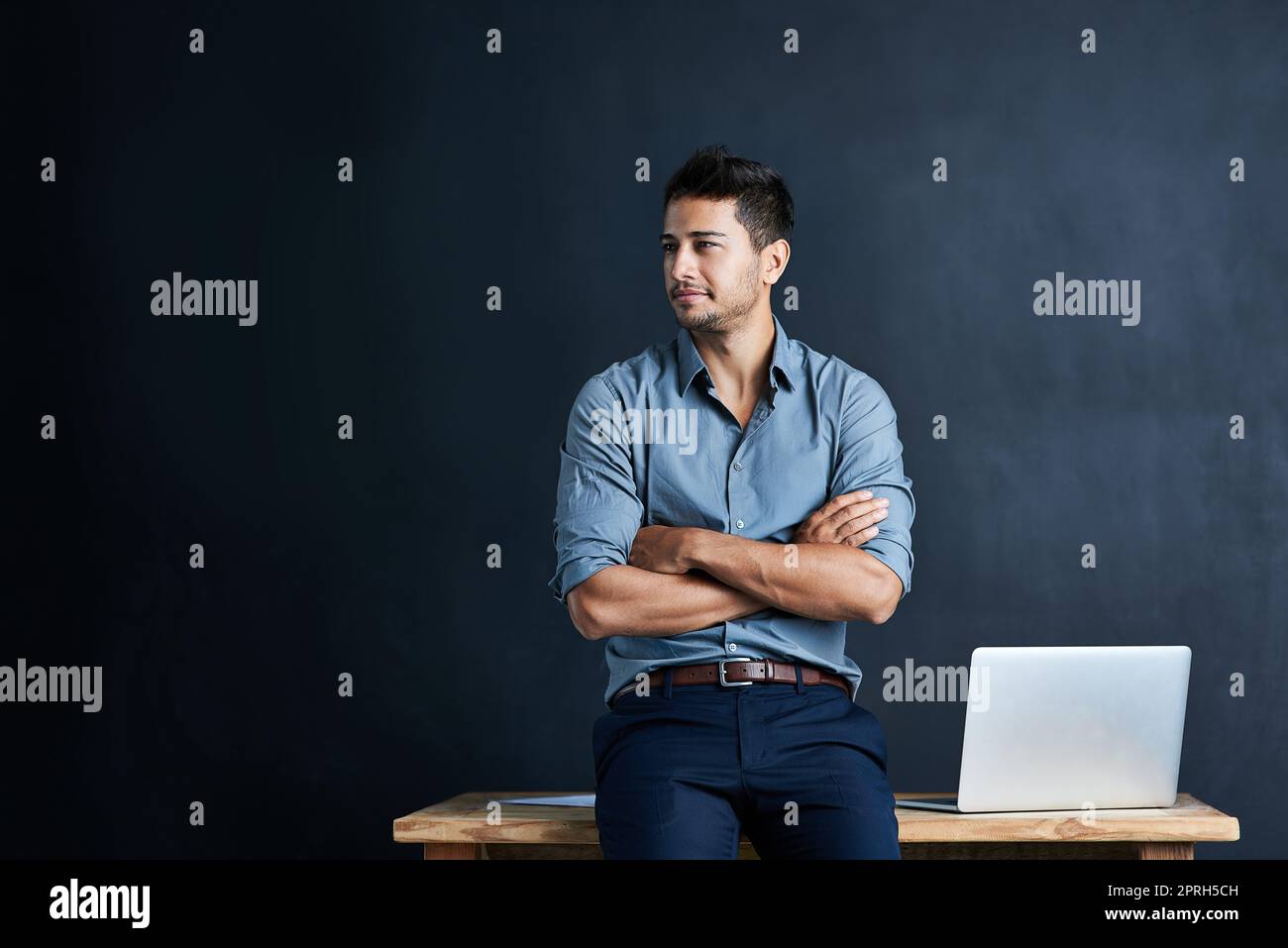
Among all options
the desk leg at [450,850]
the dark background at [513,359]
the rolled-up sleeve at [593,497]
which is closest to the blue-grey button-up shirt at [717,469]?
the rolled-up sleeve at [593,497]

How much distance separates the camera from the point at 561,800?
2311mm

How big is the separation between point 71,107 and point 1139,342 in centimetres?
281

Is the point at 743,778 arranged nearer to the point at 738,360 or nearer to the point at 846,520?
the point at 846,520

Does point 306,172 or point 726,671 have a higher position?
point 306,172

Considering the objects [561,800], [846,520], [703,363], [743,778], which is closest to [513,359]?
[703,363]

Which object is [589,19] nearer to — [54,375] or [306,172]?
[306,172]

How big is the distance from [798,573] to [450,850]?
716mm

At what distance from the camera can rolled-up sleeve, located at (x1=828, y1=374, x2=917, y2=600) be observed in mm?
2090

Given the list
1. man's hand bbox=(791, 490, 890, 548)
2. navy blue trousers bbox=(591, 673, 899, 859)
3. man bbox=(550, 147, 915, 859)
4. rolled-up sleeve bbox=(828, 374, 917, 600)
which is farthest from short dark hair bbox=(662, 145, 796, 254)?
navy blue trousers bbox=(591, 673, 899, 859)

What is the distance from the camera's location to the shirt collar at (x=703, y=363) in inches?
85.1

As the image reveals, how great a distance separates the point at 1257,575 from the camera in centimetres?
332

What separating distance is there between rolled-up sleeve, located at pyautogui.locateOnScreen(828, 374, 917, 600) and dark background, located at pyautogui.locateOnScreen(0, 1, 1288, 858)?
1.21 m
